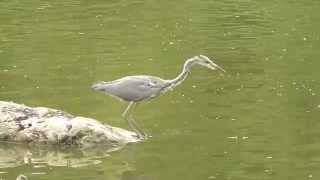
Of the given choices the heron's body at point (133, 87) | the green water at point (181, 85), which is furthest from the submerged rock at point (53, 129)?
the heron's body at point (133, 87)

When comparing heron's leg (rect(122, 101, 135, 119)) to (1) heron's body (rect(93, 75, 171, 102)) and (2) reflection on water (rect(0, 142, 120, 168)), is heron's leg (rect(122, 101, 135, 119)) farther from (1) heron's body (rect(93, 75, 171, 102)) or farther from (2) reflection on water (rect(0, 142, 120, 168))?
(2) reflection on water (rect(0, 142, 120, 168))

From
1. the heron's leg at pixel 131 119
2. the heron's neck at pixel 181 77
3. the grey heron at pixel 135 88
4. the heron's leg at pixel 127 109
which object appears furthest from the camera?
the heron's leg at pixel 127 109

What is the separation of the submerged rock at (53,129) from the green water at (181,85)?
299 millimetres

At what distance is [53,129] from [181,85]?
5349mm

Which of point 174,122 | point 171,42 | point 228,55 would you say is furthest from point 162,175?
point 171,42

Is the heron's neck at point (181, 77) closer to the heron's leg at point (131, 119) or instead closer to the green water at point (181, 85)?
the green water at point (181, 85)

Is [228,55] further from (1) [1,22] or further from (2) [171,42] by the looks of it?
(1) [1,22]

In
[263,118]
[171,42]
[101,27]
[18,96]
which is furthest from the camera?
[101,27]

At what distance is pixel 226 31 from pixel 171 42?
2005mm

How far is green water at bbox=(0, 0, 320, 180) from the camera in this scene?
16031mm

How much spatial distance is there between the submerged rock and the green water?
299 millimetres

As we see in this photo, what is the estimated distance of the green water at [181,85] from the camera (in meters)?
16.0

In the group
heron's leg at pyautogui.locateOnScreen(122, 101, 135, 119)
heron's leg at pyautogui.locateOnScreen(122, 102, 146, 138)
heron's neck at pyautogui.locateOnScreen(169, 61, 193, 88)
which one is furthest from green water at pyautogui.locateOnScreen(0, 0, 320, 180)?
heron's neck at pyautogui.locateOnScreen(169, 61, 193, 88)

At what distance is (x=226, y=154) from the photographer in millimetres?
16328
